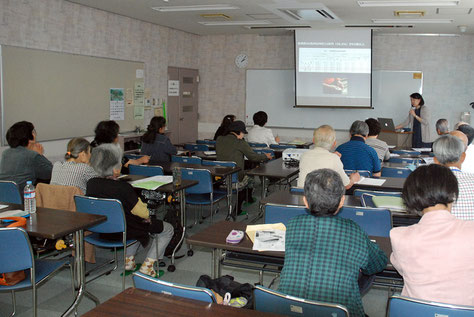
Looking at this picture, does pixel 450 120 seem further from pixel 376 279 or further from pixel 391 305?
pixel 391 305

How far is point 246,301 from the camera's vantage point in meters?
2.32

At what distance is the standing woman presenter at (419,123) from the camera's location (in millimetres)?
9008

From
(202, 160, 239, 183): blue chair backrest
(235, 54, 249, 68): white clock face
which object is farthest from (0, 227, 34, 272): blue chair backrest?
(235, 54, 249, 68): white clock face

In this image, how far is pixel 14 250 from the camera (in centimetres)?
283

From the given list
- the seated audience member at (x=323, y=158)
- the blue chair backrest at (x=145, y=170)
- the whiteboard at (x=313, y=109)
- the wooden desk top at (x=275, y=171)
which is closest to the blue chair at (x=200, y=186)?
the blue chair backrest at (x=145, y=170)

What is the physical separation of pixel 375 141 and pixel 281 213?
312cm

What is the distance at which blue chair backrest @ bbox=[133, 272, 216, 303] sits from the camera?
1.92 m

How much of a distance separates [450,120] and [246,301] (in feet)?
30.1

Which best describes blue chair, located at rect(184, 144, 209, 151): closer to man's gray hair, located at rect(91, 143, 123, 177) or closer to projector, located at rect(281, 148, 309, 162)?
projector, located at rect(281, 148, 309, 162)

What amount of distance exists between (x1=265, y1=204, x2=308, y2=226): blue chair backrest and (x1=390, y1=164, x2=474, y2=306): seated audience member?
1133mm

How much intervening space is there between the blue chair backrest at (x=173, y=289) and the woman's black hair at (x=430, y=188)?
1.00 m

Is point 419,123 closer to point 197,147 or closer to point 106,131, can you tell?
point 197,147

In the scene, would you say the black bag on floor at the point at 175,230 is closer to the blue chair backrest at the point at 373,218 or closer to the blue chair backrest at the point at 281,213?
the blue chair backrest at the point at 281,213

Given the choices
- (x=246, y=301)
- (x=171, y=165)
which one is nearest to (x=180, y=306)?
(x=246, y=301)
